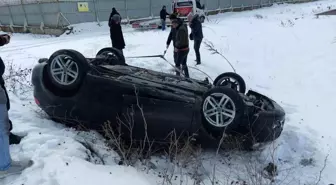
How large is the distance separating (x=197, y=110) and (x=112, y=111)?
1057 millimetres

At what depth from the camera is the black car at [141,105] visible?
3.94m

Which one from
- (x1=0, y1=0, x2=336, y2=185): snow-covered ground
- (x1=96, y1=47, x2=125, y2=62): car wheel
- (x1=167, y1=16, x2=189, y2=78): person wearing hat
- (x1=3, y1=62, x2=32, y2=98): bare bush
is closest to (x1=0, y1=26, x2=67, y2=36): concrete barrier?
(x1=0, y1=0, x2=336, y2=185): snow-covered ground

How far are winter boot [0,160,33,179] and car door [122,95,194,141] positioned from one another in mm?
1237

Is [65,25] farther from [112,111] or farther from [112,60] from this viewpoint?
[112,111]

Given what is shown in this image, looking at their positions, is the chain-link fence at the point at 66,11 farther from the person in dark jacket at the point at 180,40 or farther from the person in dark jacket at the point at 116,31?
the person in dark jacket at the point at 180,40

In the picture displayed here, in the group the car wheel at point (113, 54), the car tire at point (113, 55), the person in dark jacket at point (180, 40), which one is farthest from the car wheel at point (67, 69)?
the person in dark jacket at point (180, 40)

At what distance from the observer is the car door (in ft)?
13.0

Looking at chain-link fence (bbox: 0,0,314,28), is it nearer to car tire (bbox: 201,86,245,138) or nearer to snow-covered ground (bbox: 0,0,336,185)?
snow-covered ground (bbox: 0,0,336,185)

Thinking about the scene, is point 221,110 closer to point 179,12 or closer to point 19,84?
point 19,84

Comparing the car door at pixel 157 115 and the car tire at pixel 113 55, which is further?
the car tire at pixel 113 55

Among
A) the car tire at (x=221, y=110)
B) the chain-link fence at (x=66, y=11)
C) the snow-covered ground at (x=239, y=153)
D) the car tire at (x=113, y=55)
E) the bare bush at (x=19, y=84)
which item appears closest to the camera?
the snow-covered ground at (x=239, y=153)

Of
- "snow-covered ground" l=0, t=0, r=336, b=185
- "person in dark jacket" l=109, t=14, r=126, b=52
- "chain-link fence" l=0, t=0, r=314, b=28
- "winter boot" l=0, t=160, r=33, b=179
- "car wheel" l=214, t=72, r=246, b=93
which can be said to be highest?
"chain-link fence" l=0, t=0, r=314, b=28

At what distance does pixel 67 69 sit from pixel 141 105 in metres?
1.08

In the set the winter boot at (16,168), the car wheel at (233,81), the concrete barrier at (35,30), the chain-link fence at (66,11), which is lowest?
the winter boot at (16,168)
